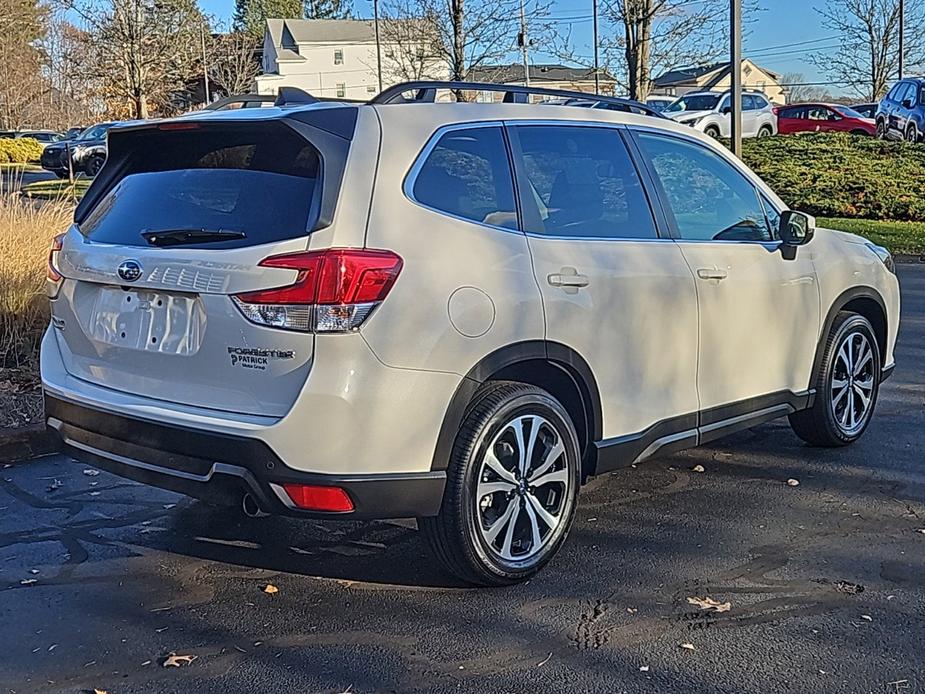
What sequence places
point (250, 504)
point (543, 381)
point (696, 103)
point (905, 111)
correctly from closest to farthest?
point (250, 504), point (543, 381), point (905, 111), point (696, 103)

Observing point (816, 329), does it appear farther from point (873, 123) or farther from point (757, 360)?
point (873, 123)

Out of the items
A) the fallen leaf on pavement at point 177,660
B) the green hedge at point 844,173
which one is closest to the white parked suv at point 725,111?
the green hedge at point 844,173

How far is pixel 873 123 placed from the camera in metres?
A: 30.3

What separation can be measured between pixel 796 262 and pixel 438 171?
7.69 ft

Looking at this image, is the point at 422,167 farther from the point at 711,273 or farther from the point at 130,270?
the point at 711,273

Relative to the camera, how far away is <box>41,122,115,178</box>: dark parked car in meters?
27.8

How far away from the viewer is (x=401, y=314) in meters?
3.52

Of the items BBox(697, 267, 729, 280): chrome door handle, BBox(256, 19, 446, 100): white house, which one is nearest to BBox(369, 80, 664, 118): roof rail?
BBox(697, 267, 729, 280): chrome door handle

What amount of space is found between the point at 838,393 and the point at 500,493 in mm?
2715

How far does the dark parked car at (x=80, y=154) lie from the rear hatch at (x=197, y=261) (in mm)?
23786

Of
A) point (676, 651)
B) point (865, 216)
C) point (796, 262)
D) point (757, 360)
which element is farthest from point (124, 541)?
point (865, 216)

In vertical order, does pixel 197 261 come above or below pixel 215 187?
below

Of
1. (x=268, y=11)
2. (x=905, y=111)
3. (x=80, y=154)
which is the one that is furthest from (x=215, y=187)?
(x=268, y=11)

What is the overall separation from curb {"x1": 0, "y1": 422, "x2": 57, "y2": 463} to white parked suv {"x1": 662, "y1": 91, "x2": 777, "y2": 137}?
2204cm
